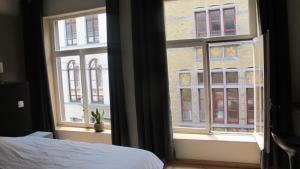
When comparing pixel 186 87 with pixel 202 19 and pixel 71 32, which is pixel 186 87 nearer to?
pixel 202 19

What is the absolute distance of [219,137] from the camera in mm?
3391

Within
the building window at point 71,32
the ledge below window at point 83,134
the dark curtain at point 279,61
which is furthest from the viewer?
the building window at point 71,32

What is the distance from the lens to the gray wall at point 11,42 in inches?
154

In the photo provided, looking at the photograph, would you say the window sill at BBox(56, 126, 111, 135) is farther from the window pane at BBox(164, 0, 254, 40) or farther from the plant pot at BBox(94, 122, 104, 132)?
the window pane at BBox(164, 0, 254, 40)

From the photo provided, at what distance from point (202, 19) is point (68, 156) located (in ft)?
7.98

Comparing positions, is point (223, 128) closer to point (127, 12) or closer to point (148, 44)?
point (148, 44)

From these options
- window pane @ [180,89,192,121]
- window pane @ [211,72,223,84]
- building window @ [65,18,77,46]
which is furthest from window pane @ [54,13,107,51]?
window pane @ [211,72,223,84]

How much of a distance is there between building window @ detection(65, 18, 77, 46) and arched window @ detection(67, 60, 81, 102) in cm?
34

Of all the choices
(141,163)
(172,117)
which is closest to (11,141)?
(141,163)

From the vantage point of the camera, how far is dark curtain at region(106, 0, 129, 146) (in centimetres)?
356

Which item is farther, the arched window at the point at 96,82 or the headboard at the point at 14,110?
the arched window at the point at 96,82

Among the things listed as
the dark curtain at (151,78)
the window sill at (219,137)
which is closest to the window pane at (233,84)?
the window sill at (219,137)

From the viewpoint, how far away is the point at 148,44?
133 inches

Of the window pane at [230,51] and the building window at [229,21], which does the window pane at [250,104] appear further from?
the building window at [229,21]
